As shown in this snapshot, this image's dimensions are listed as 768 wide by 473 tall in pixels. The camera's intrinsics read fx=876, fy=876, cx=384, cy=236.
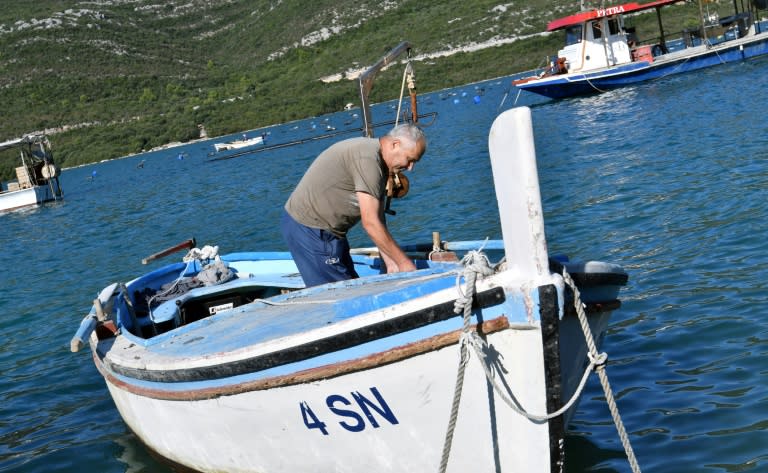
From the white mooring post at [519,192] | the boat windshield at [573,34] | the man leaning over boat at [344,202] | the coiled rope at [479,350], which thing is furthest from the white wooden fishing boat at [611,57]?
the white mooring post at [519,192]

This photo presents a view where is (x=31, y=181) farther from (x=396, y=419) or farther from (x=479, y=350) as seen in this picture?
(x=479, y=350)

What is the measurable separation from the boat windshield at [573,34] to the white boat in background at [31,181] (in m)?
24.8

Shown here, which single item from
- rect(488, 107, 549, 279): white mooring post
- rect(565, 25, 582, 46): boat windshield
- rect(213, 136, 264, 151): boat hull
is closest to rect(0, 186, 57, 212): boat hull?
rect(213, 136, 264, 151): boat hull

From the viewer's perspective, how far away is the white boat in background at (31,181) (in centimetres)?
3991

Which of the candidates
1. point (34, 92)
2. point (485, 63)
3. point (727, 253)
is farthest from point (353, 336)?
point (34, 92)

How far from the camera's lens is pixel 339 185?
6.15m

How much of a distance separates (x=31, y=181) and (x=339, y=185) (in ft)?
129

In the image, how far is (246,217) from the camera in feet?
76.6

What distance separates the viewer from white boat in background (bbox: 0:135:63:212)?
39.9 m

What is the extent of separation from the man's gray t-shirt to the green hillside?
82.2 metres

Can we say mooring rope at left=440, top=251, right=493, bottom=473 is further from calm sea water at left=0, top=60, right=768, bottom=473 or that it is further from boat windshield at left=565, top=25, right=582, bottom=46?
boat windshield at left=565, top=25, right=582, bottom=46

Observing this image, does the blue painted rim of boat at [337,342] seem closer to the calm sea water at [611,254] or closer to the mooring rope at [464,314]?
the mooring rope at [464,314]

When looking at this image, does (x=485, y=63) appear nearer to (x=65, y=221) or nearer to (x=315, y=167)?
(x=65, y=221)

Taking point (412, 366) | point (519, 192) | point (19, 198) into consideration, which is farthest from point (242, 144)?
point (519, 192)
